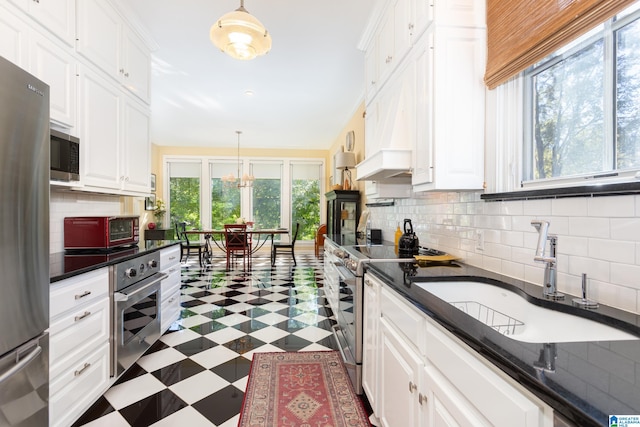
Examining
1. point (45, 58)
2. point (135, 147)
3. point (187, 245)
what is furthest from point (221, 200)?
point (45, 58)

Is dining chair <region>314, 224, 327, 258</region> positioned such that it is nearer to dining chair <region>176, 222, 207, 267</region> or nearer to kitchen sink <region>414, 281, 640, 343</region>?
dining chair <region>176, 222, 207, 267</region>

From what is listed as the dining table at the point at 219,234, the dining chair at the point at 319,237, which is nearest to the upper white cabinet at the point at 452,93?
the dining table at the point at 219,234

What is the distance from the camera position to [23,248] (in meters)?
1.13

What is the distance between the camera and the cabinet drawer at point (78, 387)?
1486 millimetres

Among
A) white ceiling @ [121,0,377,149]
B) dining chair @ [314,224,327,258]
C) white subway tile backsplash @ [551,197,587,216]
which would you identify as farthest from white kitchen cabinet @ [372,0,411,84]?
dining chair @ [314,224,327,258]

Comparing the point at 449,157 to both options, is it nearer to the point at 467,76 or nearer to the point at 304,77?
the point at 467,76

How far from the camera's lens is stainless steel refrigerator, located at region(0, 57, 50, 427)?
104 centimetres

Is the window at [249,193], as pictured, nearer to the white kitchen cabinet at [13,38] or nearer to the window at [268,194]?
the window at [268,194]

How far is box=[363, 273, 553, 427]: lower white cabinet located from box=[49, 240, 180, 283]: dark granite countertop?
1.58m

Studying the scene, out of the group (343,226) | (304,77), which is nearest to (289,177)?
(343,226)

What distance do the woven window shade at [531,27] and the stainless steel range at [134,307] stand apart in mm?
2515

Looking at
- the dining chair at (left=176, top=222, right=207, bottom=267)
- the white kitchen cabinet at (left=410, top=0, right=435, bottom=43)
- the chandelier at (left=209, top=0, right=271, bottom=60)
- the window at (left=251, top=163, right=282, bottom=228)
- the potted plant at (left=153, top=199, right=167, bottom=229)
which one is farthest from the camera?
the window at (left=251, top=163, right=282, bottom=228)

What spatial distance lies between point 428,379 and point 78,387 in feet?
5.99

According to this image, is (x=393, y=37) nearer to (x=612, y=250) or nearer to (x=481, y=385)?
(x=612, y=250)
